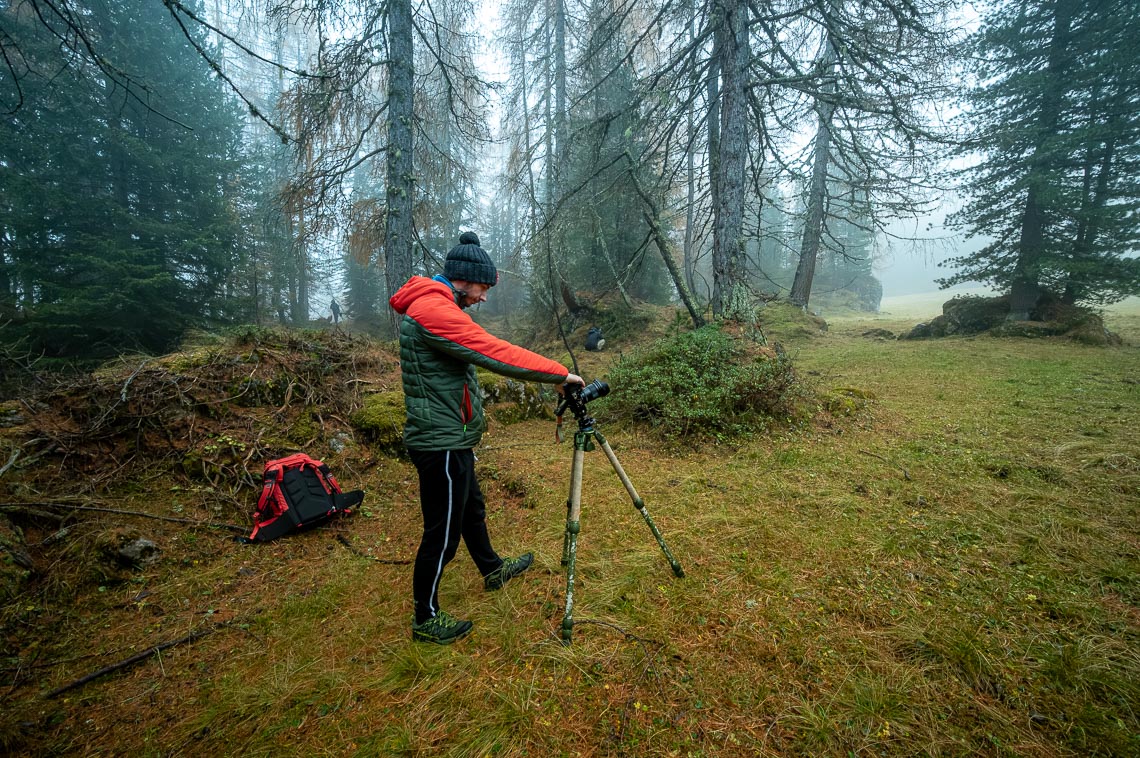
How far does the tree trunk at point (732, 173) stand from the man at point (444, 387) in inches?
222

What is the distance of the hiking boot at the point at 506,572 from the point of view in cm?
279

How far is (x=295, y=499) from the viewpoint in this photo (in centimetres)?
366

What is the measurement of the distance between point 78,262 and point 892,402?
1616cm

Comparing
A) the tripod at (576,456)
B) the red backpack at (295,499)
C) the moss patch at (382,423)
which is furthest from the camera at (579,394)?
the moss patch at (382,423)

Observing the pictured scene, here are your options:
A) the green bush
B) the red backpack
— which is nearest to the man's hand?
the red backpack

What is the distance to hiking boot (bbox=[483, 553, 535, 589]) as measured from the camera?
9.17ft

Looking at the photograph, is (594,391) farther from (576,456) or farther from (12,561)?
(12,561)

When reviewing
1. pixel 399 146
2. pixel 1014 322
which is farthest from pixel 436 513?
pixel 1014 322

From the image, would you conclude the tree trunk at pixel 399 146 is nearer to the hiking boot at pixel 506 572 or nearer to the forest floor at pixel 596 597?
the forest floor at pixel 596 597

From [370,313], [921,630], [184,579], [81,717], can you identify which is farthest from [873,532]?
[370,313]

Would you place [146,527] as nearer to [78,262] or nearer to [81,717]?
[81,717]

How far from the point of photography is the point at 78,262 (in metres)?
8.78

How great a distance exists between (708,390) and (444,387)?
3806mm

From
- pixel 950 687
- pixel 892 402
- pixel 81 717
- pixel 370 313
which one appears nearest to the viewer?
pixel 950 687
